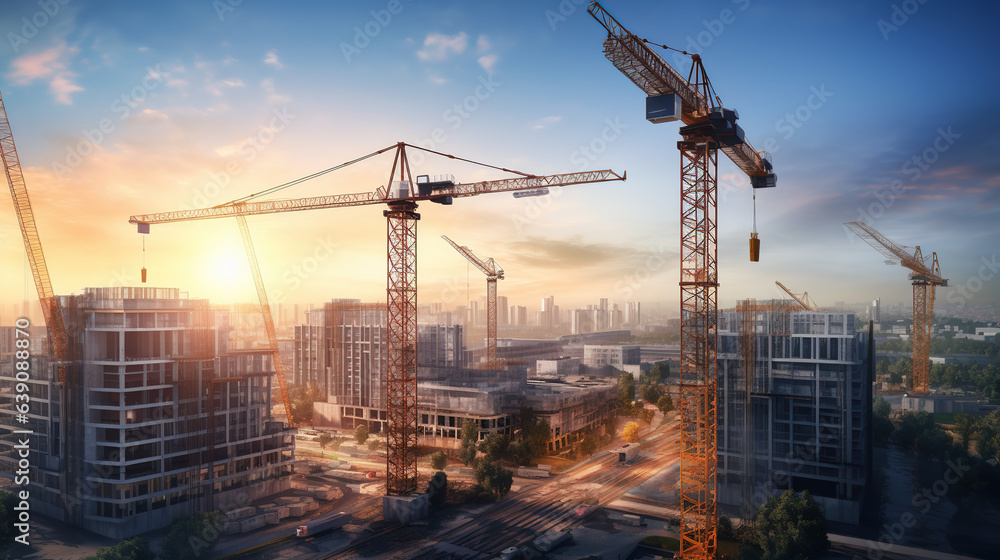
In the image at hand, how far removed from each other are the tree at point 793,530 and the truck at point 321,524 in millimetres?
34626

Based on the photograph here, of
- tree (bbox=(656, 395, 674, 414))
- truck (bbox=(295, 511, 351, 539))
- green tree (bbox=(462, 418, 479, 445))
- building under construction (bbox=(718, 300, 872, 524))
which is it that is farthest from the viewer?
tree (bbox=(656, 395, 674, 414))

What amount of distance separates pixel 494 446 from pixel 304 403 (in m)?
50.4

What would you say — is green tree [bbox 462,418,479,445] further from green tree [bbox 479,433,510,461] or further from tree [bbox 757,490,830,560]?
tree [bbox 757,490,830,560]

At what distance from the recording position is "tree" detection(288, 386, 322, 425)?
10219 cm

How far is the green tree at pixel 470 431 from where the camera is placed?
71.4 meters

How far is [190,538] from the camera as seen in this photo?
133 feet

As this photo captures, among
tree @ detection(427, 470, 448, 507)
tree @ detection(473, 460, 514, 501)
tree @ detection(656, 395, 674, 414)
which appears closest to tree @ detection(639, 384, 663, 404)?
tree @ detection(656, 395, 674, 414)

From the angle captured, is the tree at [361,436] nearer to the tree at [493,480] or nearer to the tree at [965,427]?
the tree at [493,480]

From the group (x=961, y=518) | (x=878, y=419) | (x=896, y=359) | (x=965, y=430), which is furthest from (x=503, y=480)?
(x=896, y=359)

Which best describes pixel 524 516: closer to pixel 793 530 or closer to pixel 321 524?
pixel 321 524

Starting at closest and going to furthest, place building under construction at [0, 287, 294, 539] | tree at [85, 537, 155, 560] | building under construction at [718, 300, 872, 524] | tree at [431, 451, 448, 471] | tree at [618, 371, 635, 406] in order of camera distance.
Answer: tree at [85, 537, 155, 560]
building under construction at [0, 287, 294, 539]
building under construction at [718, 300, 872, 524]
tree at [431, 451, 448, 471]
tree at [618, 371, 635, 406]

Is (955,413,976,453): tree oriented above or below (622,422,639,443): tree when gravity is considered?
above

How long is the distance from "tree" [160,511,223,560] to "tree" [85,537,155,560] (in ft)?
7.62

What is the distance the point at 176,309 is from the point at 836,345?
58913 millimetres
